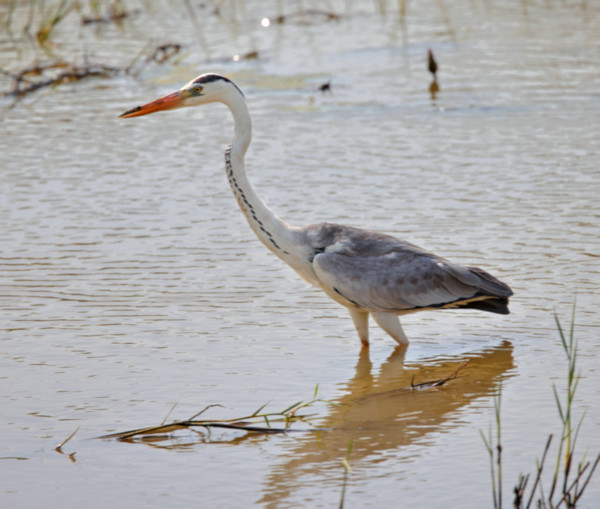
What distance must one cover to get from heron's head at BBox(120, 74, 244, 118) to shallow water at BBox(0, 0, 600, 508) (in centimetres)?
129

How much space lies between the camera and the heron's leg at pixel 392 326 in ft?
20.3

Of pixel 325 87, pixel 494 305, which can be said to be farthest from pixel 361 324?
pixel 325 87

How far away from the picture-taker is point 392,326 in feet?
20.3

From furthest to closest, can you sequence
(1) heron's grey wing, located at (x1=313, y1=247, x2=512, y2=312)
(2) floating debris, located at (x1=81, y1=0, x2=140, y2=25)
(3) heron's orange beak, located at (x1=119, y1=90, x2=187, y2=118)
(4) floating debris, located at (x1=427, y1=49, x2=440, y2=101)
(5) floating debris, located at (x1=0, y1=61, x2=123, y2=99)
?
(2) floating debris, located at (x1=81, y1=0, x2=140, y2=25), (5) floating debris, located at (x1=0, y1=61, x2=123, y2=99), (4) floating debris, located at (x1=427, y1=49, x2=440, y2=101), (3) heron's orange beak, located at (x1=119, y1=90, x2=187, y2=118), (1) heron's grey wing, located at (x1=313, y1=247, x2=512, y2=312)

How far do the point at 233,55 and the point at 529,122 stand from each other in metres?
5.57

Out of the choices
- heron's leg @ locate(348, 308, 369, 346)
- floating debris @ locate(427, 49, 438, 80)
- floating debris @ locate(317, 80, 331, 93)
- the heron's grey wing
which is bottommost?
heron's leg @ locate(348, 308, 369, 346)

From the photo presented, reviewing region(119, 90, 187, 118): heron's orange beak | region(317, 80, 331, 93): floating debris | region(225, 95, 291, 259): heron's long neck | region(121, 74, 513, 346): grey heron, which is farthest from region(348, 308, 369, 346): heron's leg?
region(317, 80, 331, 93): floating debris

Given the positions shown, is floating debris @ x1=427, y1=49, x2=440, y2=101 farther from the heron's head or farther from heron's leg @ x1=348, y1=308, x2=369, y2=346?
heron's leg @ x1=348, y1=308, x2=369, y2=346

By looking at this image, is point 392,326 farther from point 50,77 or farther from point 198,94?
point 50,77

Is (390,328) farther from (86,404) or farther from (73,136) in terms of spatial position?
(73,136)

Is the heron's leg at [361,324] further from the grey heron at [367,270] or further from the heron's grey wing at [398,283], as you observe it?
the heron's grey wing at [398,283]

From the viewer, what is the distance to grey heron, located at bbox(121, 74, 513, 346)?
6129mm

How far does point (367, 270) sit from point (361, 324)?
0.36 m

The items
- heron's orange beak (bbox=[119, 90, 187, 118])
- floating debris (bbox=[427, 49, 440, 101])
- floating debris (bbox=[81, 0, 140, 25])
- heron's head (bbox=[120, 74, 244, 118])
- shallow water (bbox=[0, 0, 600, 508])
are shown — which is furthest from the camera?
floating debris (bbox=[81, 0, 140, 25])
